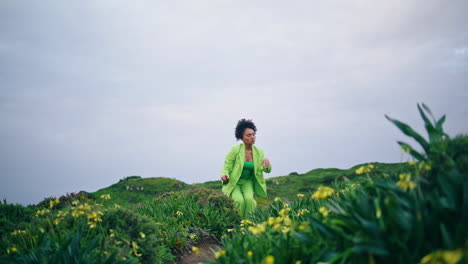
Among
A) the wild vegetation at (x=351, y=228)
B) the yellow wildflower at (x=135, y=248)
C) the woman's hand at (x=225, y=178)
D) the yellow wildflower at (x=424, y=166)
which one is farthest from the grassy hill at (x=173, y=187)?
the yellow wildflower at (x=424, y=166)

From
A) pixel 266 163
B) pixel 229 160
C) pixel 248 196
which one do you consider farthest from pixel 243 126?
pixel 248 196

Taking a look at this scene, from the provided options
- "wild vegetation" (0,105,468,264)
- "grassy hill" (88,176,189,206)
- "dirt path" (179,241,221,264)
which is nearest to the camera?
"wild vegetation" (0,105,468,264)

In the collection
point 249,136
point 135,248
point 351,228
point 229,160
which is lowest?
point 135,248

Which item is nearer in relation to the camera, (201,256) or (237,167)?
(201,256)

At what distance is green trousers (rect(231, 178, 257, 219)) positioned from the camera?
903 cm

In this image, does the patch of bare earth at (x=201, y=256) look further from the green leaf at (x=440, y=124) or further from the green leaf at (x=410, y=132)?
the green leaf at (x=440, y=124)

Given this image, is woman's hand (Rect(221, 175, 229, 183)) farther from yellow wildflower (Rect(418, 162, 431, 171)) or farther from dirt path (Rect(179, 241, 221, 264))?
yellow wildflower (Rect(418, 162, 431, 171))

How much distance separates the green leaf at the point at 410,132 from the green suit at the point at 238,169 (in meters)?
6.19

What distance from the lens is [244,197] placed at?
942cm

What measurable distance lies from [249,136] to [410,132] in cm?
663

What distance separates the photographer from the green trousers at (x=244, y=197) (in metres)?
9.03

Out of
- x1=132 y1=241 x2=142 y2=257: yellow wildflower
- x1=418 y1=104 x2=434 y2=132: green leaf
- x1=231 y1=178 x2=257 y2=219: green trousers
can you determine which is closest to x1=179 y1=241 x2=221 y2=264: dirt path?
x1=132 y1=241 x2=142 y2=257: yellow wildflower

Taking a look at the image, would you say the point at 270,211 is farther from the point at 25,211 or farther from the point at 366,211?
the point at 25,211

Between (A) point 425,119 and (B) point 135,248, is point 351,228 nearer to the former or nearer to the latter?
(A) point 425,119
